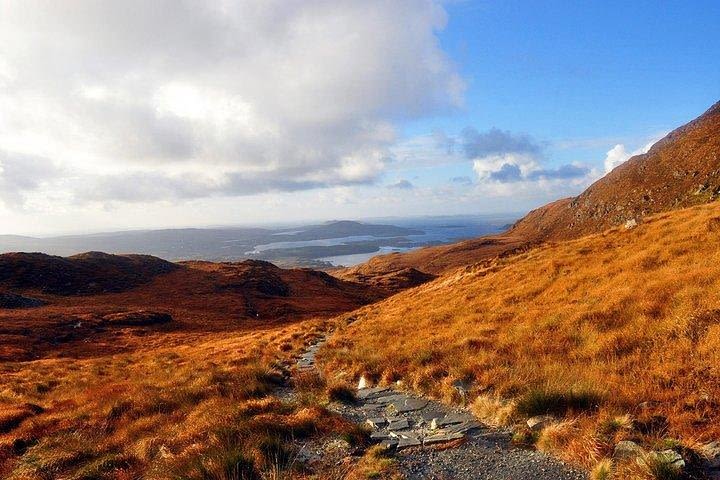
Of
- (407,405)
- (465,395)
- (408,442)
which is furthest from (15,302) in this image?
(408,442)

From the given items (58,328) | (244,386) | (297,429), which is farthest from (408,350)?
(58,328)

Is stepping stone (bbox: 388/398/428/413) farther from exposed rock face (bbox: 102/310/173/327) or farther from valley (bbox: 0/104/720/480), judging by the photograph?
exposed rock face (bbox: 102/310/173/327)

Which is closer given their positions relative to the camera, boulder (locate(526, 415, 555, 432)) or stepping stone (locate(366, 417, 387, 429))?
boulder (locate(526, 415, 555, 432))

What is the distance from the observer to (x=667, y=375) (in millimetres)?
8430

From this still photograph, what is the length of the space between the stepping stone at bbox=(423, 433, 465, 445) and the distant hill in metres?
60.0

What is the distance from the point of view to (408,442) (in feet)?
25.1

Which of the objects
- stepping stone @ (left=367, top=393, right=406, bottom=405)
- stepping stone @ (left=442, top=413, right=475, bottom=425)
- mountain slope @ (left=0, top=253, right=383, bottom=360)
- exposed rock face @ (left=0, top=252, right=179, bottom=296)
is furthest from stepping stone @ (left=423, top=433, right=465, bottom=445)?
exposed rock face @ (left=0, top=252, right=179, bottom=296)

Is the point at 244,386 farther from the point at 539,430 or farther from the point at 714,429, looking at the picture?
the point at 714,429

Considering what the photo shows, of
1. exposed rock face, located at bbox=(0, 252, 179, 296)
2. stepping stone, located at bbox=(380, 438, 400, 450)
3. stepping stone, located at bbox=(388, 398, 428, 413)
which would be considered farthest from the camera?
exposed rock face, located at bbox=(0, 252, 179, 296)

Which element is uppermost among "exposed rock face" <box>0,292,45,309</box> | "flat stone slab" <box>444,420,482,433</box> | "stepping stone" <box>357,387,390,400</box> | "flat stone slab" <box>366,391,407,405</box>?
"flat stone slab" <box>444,420,482,433</box>

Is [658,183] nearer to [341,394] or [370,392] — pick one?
[370,392]

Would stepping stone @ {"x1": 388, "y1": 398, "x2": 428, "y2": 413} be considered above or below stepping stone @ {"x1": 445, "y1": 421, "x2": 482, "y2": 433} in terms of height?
below

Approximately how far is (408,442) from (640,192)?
4615 inches

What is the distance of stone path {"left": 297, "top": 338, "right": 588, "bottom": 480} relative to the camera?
6.21 m
